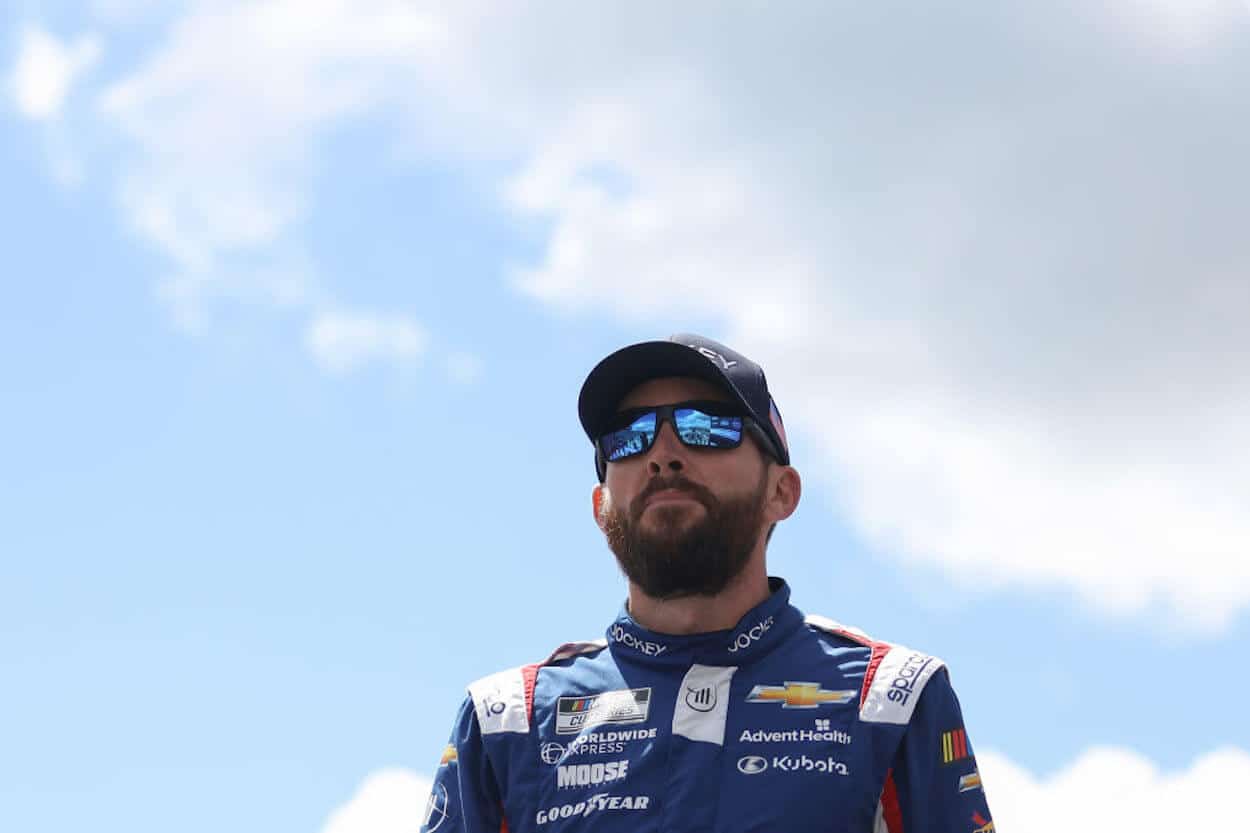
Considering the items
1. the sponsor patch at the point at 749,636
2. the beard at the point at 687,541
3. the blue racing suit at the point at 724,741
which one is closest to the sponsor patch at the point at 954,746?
the blue racing suit at the point at 724,741

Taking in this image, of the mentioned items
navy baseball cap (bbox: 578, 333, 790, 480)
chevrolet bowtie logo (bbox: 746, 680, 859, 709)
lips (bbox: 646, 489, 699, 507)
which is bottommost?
chevrolet bowtie logo (bbox: 746, 680, 859, 709)

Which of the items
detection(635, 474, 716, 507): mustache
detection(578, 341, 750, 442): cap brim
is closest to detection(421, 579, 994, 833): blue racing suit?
detection(635, 474, 716, 507): mustache

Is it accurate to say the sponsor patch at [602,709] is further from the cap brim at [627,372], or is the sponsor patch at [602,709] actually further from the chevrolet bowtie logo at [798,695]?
the cap brim at [627,372]

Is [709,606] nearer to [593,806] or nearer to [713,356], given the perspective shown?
[593,806]

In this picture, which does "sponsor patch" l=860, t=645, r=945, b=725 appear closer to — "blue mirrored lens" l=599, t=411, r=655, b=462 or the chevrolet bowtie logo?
the chevrolet bowtie logo

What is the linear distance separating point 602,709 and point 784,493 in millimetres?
1297

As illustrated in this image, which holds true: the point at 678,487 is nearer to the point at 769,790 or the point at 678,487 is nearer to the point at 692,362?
the point at 692,362

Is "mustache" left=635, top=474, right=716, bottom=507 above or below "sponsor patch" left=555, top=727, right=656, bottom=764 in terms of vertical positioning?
above

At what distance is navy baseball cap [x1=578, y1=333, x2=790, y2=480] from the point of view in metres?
7.29

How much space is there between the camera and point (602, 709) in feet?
23.2

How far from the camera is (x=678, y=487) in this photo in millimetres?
7043

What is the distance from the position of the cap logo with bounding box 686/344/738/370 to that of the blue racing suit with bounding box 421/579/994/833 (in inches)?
40.0

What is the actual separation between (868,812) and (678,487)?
5.12 ft

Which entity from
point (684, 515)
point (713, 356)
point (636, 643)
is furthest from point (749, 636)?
point (713, 356)
